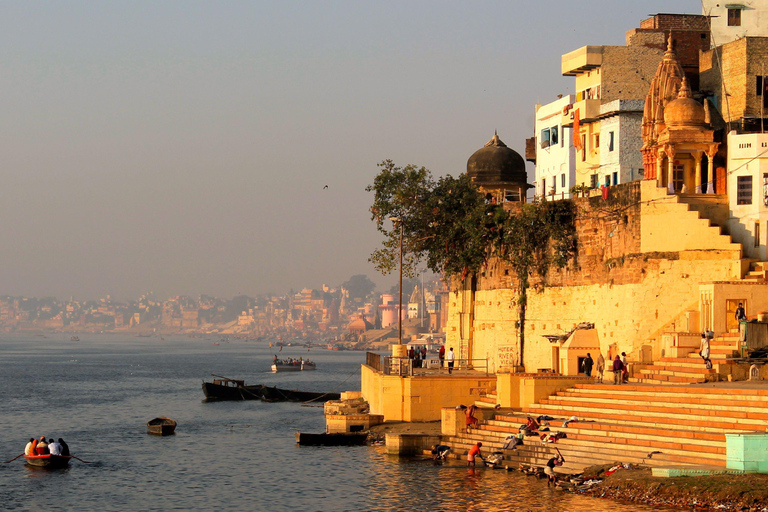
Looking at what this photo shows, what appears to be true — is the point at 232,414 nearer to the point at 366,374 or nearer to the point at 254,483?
the point at 366,374

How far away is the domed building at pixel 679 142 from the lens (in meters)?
37.3

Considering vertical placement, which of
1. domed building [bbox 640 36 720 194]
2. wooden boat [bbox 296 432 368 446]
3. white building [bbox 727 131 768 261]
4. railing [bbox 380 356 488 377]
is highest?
domed building [bbox 640 36 720 194]

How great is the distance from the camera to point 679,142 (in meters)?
37.4

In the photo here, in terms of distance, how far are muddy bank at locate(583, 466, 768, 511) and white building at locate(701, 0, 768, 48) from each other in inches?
1111

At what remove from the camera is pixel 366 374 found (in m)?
44.6

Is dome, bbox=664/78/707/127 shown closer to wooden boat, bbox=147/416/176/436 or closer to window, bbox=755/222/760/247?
window, bbox=755/222/760/247

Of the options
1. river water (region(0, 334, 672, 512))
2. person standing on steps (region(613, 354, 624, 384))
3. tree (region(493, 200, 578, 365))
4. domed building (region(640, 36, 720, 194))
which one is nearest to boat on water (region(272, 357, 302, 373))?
river water (region(0, 334, 672, 512))

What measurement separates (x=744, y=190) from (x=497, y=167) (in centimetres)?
1480

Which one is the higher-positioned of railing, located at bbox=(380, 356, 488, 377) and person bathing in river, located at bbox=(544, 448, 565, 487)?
railing, located at bbox=(380, 356, 488, 377)

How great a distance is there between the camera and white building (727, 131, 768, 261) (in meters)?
34.3

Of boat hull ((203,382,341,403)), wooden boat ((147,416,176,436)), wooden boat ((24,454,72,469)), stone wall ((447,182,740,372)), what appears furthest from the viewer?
boat hull ((203,382,341,403))

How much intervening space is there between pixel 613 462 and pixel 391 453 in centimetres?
875

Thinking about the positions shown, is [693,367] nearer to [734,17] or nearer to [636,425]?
[636,425]

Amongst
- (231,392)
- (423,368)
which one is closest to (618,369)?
(423,368)
